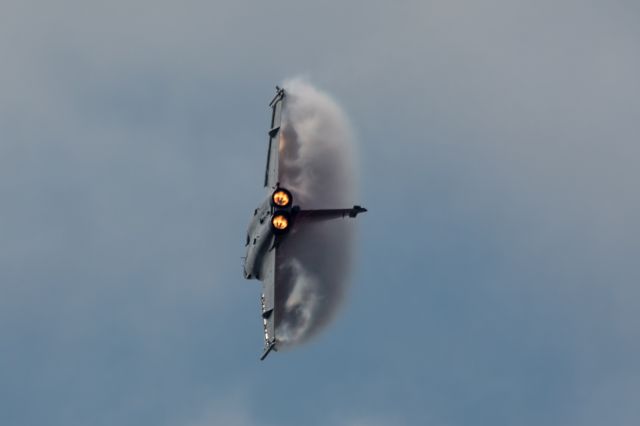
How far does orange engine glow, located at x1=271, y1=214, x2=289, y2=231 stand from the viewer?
116 metres

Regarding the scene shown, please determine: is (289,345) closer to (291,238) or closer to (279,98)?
(291,238)

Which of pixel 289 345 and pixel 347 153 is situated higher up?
pixel 347 153

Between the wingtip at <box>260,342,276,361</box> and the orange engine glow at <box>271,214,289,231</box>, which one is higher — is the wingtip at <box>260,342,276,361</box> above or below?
below

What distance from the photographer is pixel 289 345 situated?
392ft

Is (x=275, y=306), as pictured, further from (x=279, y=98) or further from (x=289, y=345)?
(x=279, y=98)

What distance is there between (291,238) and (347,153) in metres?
5.65

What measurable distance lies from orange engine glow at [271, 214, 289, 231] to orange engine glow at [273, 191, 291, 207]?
0.82m

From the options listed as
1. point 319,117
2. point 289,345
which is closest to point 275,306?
point 289,345

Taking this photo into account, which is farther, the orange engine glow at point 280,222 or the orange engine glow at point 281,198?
the orange engine glow at point 280,222

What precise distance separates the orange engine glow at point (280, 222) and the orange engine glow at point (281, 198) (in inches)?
32.3

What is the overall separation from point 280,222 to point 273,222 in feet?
1.28

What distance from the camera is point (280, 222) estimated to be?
116625 mm

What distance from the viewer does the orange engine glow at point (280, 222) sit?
116m

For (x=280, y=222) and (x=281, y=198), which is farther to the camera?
(x=280, y=222)
